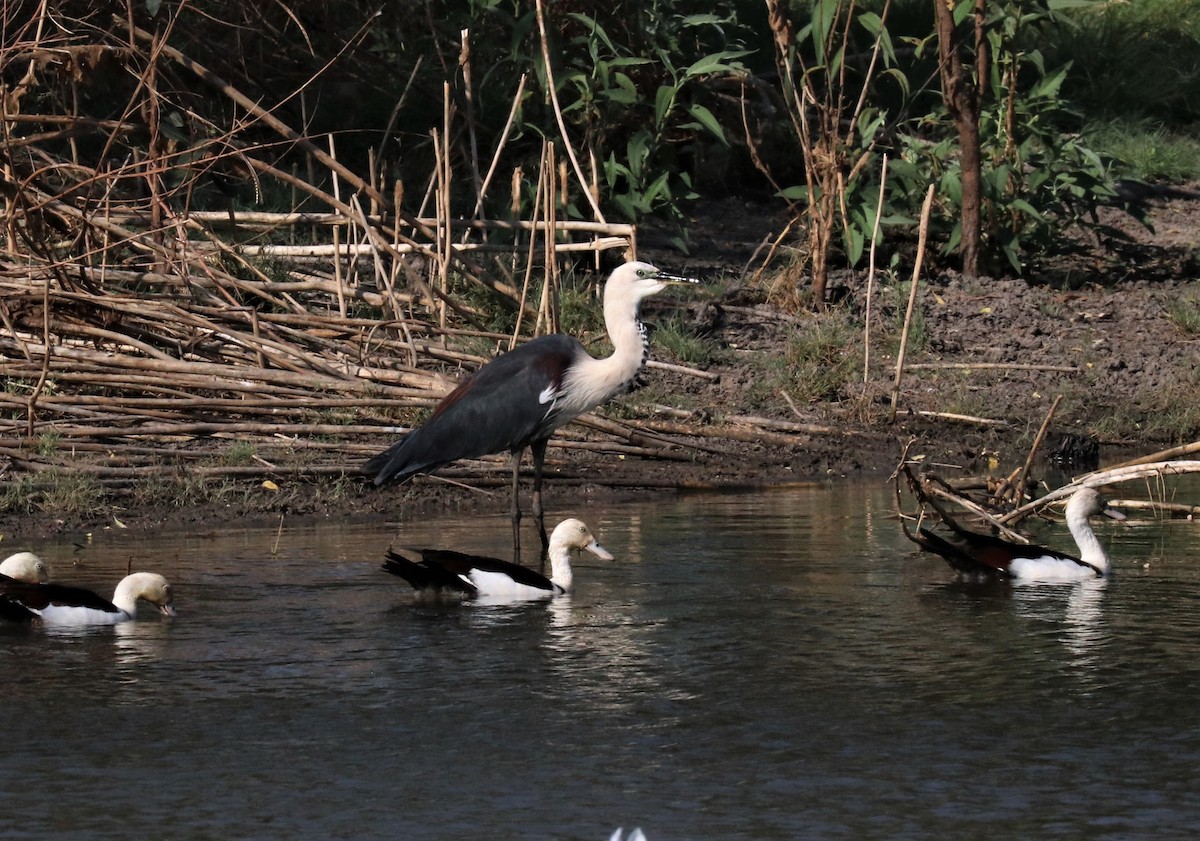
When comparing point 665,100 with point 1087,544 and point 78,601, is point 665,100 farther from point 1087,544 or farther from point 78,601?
point 78,601

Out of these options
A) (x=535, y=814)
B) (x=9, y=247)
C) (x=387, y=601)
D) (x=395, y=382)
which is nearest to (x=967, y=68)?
(x=395, y=382)

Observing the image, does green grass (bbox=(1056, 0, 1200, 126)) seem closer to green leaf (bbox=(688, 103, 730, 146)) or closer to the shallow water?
green leaf (bbox=(688, 103, 730, 146))

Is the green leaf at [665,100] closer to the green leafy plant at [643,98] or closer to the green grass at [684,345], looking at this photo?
the green leafy plant at [643,98]

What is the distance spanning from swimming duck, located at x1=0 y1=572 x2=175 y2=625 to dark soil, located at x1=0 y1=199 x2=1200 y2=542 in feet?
6.86

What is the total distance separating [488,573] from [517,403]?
158 cm

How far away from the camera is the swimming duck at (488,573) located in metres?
7.37

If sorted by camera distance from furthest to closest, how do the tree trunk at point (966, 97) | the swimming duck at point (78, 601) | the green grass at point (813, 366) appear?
the tree trunk at point (966, 97) < the green grass at point (813, 366) < the swimming duck at point (78, 601)

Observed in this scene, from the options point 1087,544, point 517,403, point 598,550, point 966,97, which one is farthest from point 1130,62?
point 598,550

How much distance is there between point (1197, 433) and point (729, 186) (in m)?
6.22

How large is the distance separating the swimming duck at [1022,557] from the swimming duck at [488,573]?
151 centimetres

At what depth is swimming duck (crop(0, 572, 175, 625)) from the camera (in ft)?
22.2

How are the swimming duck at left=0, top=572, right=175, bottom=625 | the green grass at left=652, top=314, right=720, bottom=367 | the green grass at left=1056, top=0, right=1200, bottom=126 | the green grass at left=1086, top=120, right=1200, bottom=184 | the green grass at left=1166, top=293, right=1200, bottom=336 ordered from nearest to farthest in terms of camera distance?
the swimming duck at left=0, top=572, right=175, bottom=625
the green grass at left=652, top=314, right=720, bottom=367
the green grass at left=1166, top=293, right=1200, bottom=336
the green grass at left=1086, top=120, right=1200, bottom=184
the green grass at left=1056, top=0, right=1200, bottom=126

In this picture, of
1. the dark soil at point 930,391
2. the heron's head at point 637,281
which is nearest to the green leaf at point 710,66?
the dark soil at point 930,391

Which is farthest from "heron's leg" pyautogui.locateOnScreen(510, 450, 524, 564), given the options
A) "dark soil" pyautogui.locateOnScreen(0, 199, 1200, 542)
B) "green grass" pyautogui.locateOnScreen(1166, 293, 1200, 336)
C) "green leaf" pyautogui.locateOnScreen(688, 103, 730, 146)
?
"green grass" pyautogui.locateOnScreen(1166, 293, 1200, 336)
